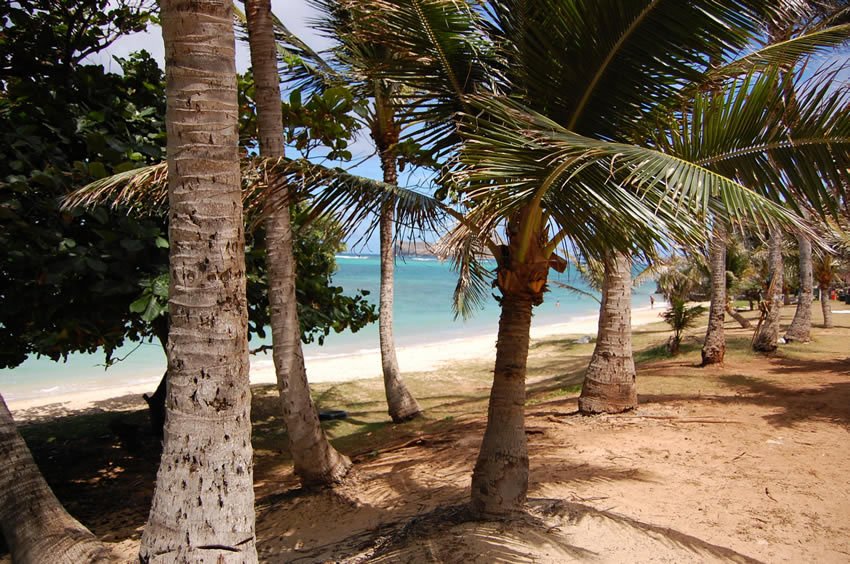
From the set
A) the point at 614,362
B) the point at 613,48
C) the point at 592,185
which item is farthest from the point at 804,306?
the point at 592,185

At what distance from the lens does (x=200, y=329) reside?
2.36 metres

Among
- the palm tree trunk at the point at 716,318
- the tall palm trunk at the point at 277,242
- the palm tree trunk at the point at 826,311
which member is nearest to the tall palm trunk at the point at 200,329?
the tall palm trunk at the point at 277,242

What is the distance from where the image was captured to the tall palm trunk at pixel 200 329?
234cm

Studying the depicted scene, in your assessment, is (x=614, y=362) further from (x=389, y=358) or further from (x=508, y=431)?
(x=389, y=358)

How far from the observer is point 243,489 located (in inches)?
95.4

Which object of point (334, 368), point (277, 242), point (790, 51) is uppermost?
point (790, 51)

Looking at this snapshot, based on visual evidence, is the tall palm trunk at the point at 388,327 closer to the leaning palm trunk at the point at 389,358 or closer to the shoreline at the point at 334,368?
the leaning palm trunk at the point at 389,358

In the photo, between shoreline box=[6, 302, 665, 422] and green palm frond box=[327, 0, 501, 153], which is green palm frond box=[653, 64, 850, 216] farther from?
shoreline box=[6, 302, 665, 422]

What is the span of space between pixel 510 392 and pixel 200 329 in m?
2.25

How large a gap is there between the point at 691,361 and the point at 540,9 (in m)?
9.42

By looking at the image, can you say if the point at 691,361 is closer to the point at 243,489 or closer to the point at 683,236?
the point at 683,236

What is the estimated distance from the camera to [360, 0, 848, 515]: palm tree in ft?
9.46

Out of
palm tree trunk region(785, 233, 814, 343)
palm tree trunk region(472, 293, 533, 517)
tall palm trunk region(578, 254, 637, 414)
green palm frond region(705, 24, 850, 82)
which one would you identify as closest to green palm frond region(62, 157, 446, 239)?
palm tree trunk region(472, 293, 533, 517)

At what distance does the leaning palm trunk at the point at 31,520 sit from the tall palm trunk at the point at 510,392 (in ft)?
8.80
